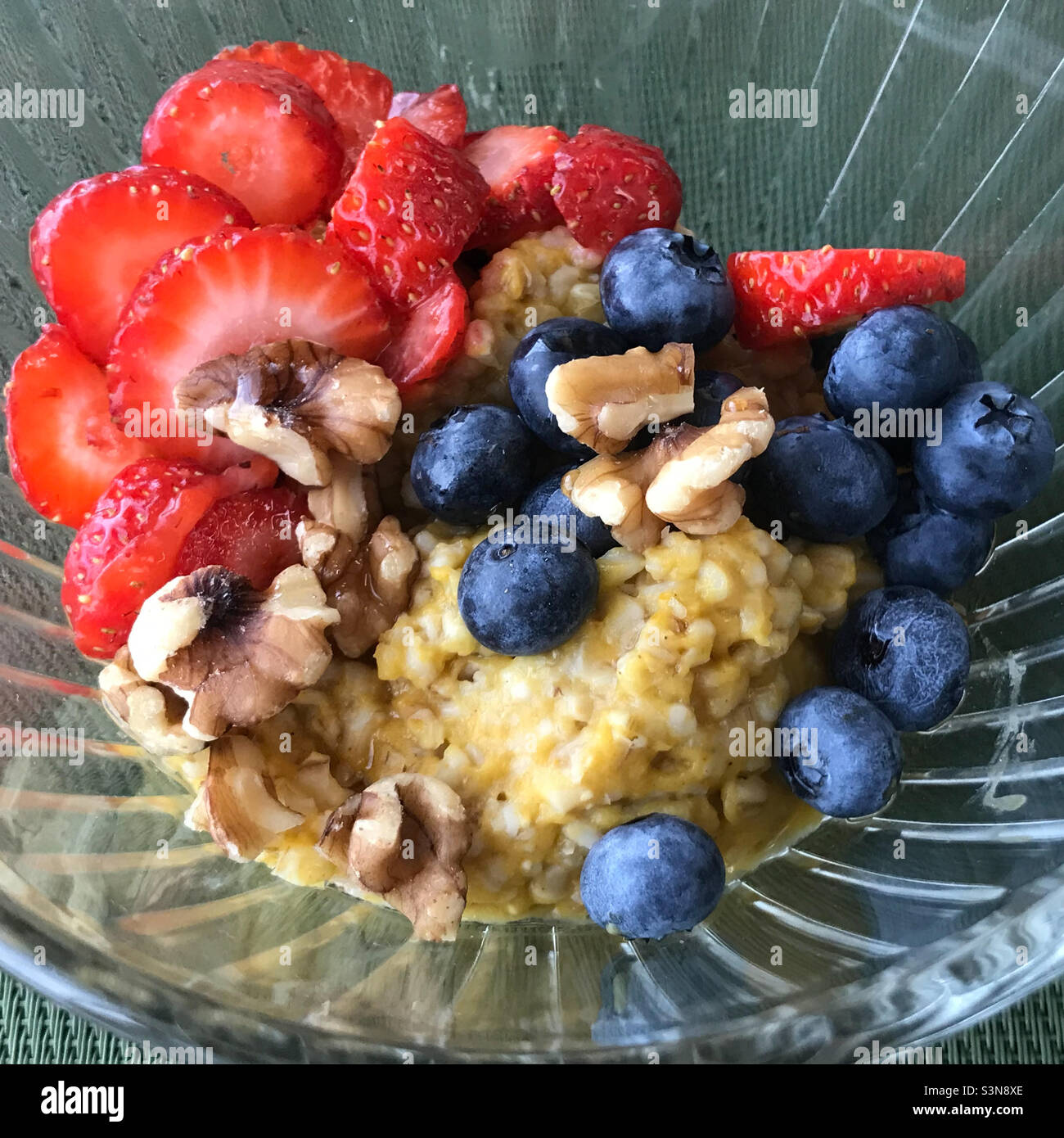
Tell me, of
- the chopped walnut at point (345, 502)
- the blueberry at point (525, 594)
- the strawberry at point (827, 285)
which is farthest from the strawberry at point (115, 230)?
the strawberry at point (827, 285)

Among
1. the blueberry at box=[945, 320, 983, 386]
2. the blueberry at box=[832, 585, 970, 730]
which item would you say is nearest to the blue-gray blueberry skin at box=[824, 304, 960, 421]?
the blueberry at box=[945, 320, 983, 386]

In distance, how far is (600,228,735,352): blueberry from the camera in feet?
4.70

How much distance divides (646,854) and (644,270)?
772mm

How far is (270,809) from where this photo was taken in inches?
54.1

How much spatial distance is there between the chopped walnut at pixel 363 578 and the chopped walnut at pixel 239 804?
0.20m

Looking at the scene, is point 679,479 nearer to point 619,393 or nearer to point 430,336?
point 619,393

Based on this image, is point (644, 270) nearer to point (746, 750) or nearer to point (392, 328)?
point (392, 328)

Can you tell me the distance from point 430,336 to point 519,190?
0.32 metres

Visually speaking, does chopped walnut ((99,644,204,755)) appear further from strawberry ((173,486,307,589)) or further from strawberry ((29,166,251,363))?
strawberry ((29,166,251,363))

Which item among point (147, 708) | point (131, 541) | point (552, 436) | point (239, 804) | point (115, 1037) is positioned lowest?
point (115, 1037)

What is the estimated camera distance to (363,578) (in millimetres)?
1485

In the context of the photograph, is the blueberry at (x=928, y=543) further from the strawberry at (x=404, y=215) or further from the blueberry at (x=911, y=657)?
the strawberry at (x=404, y=215)

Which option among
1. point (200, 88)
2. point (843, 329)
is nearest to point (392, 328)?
point (200, 88)

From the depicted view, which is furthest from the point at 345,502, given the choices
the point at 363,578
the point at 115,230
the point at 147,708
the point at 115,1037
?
the point at 115,1037
